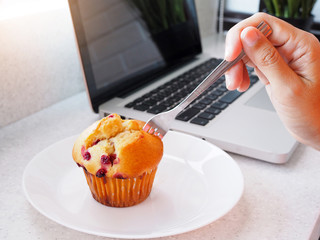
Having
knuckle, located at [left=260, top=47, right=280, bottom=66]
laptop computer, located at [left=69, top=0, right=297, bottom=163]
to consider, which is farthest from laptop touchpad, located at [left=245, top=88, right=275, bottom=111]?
knuckle, located at [left=260, top=47, right=280, bottom=66]

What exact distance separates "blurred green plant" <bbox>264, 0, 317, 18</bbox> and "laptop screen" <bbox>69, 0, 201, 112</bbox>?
33 centimetres

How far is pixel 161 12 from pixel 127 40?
0.18 m

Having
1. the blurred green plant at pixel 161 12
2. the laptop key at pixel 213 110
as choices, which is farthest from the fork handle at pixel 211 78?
the blurred green plant at pixel 161 12

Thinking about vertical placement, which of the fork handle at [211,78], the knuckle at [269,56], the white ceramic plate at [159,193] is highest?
the knuckle at [269,56]

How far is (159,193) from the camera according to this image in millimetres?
638

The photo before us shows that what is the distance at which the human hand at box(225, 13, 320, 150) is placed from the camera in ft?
1.84

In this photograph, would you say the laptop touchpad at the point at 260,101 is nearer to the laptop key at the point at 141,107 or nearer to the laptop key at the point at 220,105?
the laptop key at the point at 220,105

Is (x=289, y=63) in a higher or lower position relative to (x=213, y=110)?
higher

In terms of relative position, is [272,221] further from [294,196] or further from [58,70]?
[58,70]

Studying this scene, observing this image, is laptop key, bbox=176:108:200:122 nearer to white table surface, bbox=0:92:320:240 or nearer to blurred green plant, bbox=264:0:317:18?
white table surface, bbox=0:92:320:240

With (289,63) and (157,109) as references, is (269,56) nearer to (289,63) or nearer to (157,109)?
(289,63)

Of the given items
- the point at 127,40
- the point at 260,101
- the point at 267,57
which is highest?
the point at 267,57

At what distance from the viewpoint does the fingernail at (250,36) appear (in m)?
0.55

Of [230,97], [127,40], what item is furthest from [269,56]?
[127,40]
